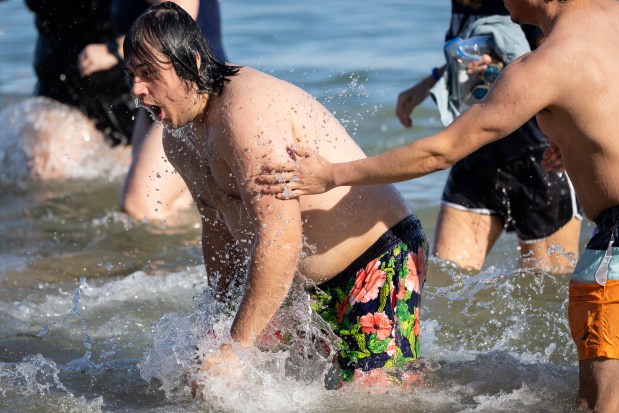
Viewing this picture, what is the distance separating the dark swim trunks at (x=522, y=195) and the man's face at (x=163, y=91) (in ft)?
6.11

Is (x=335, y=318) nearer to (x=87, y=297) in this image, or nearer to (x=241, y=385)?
(x=241, y=385)

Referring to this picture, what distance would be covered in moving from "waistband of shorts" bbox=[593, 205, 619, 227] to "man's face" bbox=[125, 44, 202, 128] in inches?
53.8

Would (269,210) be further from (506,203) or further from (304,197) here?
(506,203)

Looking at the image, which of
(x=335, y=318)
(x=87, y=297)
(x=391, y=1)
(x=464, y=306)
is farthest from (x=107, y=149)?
(x=391, y=1)

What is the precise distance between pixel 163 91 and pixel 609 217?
1496 mm

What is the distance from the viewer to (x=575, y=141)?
3.23 metres

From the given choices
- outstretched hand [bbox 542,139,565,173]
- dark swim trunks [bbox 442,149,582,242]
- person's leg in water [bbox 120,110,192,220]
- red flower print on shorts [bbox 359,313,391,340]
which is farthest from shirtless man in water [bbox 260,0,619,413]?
person's leg in water [bbox 120,110,192,220]

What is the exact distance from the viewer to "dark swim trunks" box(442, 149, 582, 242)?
482 cm

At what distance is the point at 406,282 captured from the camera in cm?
364

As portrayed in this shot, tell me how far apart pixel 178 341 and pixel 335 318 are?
2.05 feet

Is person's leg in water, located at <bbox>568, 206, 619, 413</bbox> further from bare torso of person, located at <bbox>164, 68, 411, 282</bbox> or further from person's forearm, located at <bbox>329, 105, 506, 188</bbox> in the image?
bare torso of person, located at <bbox>164, 68, 411, 282</bbox>

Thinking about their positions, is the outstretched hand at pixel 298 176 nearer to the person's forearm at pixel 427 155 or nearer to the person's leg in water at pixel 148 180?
the person's forearm at pixel 427 155

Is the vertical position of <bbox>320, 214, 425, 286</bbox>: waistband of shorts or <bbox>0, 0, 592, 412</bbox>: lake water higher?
<bbox>320, 214, 425, 286</bbox>: waistband of shorts

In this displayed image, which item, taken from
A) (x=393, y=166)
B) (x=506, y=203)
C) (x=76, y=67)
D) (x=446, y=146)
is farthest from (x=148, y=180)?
(x=446, y=146)
